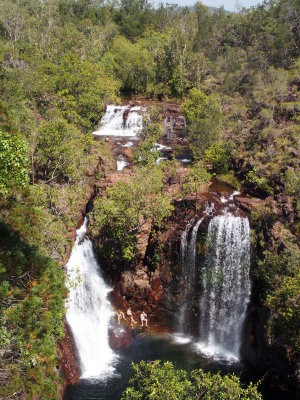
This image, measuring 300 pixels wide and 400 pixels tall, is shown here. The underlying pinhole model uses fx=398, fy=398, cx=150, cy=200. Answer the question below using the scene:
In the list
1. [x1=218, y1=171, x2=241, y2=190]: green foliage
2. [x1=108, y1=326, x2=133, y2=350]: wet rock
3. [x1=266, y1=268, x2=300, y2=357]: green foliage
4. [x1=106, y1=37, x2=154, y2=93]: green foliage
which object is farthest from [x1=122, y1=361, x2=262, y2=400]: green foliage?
[x1=106, y1=37, x2=154, y2=93]: green foliage

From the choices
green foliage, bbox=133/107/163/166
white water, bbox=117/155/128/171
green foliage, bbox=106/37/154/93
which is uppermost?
green foliage, bbox=106/37/154/93

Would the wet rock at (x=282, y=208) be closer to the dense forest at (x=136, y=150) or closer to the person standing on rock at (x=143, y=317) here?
the dense forest at (x=136, y=150)

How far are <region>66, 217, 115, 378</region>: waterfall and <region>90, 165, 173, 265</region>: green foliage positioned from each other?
145 cm

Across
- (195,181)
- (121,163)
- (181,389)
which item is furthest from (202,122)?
(181,389)

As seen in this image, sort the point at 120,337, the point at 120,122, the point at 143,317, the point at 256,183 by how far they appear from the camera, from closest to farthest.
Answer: the point at 120,337
the point at 143,317
the point at 256,183
the point at 120,122

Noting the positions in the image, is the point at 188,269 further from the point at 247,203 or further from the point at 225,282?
the point at 247,203

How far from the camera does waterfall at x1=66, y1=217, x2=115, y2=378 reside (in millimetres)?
26814

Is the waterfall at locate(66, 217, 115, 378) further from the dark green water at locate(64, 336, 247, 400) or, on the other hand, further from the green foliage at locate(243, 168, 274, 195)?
the green foliage at locate(243, 168, 274, 195)

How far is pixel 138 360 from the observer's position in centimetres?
2741

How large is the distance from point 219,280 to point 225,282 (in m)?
0.49

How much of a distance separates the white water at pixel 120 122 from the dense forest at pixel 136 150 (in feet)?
14.0

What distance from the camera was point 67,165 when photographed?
3189cm

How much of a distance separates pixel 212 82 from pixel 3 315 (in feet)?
188

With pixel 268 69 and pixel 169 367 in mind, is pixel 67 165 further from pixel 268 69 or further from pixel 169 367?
pixel 268 69
